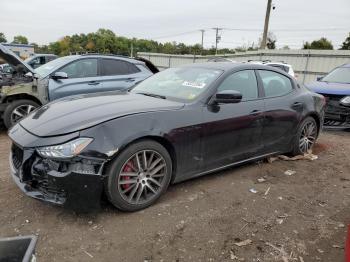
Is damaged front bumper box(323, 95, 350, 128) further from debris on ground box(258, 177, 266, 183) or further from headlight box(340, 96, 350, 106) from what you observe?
debris on ground box(258, 177, 266, 183)

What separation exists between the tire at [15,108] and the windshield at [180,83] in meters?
2.91

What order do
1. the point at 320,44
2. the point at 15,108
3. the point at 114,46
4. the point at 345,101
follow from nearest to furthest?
the point at 15,108 < the point at 345,101 < the point at 320,44 < the point at 114,46

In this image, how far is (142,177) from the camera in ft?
11.6

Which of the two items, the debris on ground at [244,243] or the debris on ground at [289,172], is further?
the debris on ground at [289,172]

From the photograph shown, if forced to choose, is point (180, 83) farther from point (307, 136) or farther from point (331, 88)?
point (331, 88)

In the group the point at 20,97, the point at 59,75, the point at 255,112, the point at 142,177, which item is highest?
the point at 59,75

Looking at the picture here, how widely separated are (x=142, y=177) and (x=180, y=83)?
4.92 ft

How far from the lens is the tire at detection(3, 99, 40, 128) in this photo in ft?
21.3

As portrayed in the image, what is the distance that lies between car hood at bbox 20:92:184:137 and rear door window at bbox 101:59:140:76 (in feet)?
11.3

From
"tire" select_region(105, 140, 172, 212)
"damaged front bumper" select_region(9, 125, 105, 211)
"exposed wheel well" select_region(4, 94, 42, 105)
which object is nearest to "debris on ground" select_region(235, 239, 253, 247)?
"tire" select_region(105, 140, 172, 212)

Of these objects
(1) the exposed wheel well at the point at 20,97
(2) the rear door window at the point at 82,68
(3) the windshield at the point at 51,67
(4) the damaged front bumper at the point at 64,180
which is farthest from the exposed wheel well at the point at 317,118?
(1) the exposed wheel well at the point at 20,97

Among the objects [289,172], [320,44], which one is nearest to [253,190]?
[289,172]

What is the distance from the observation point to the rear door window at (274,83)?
193 inches

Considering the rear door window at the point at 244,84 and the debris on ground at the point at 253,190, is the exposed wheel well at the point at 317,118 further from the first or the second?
the debris on ground at the point at 253,190
